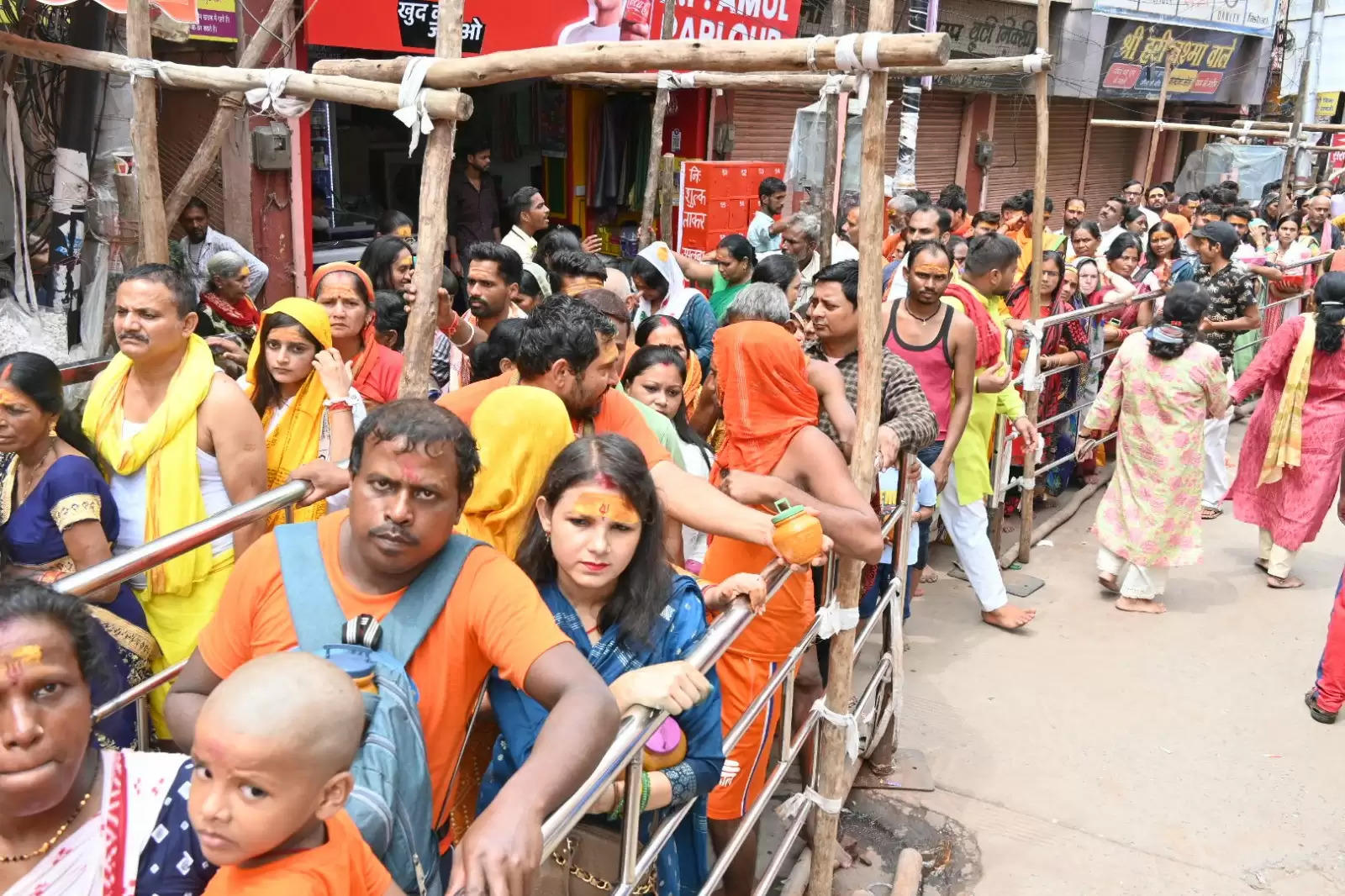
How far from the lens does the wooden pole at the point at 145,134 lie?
4.21 m

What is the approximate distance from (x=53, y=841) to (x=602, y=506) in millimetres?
1072

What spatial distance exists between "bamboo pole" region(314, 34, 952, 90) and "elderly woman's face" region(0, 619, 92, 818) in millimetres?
2233

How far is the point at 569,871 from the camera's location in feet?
6.70

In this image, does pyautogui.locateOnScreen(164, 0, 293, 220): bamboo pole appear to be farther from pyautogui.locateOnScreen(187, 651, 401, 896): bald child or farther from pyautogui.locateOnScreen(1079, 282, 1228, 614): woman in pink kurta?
pyautogui.locateOnScreen(1079, 282, 1228, 614): woman in pink kurta

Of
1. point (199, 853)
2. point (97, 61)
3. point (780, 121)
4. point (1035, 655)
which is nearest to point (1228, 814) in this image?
point (1035, 655)

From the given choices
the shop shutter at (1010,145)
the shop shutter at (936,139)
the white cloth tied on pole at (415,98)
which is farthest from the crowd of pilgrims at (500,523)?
the shop shutter at (1010,145)

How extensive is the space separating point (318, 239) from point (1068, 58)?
12.4 m

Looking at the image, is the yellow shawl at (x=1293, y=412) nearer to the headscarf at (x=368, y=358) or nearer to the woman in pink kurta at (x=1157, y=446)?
the woman in pink kurta at (x=1157, y=446)

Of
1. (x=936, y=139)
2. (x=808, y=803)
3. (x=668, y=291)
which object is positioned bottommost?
(x=808, y=803)

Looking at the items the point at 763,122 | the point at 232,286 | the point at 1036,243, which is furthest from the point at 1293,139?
the point at 232,286

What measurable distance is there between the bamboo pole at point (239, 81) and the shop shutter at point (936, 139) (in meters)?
11.1

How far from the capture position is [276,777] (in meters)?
1.30

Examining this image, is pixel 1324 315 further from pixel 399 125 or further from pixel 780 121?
pixel 399 125

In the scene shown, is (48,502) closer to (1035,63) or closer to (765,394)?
(765,394)
